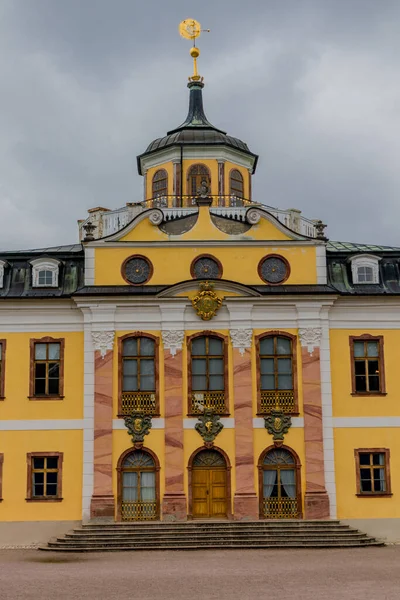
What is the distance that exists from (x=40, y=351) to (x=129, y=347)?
331 centimetres

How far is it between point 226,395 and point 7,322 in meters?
8.51

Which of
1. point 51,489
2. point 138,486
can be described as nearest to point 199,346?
point 138,486

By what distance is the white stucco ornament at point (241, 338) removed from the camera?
112 ft

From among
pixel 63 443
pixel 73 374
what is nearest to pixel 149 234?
pixel 73 374

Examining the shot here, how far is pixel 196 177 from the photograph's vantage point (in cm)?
4044

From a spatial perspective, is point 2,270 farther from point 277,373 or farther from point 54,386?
point 277,373

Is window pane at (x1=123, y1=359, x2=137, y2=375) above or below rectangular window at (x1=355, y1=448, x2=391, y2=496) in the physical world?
above

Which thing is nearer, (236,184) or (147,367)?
(147,367)

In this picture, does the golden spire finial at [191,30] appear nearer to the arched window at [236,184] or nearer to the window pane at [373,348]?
the arched window at [236,184]

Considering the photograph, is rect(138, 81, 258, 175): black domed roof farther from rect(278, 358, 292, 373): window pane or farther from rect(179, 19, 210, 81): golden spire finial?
rect(278, 358, 292, 373): window pane

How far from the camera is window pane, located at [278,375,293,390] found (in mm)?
34125

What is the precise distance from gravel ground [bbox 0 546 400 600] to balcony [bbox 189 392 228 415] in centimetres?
545

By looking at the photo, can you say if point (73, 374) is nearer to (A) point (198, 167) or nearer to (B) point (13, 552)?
(B) point (13, 552)

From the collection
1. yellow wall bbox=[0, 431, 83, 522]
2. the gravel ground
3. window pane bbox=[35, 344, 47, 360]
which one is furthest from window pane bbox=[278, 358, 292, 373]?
window pane bbox=[35, 344, 47, 360]
